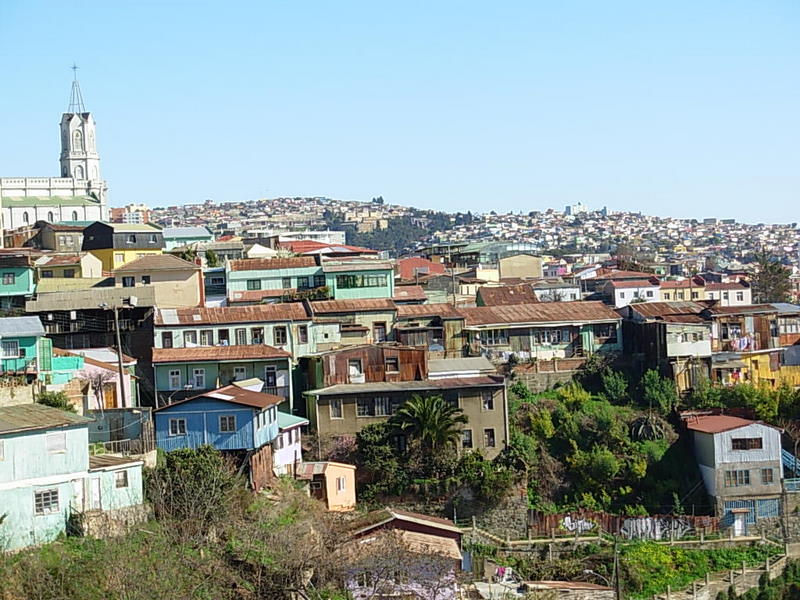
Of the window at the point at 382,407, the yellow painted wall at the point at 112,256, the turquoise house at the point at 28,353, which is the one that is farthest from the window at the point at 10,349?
the yellow painted wall at the point at 112,256

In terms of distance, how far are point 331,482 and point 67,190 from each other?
82.7 m

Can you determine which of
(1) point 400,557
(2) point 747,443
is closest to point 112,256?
(2) point 747,443

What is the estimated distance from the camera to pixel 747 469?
3203 centimetres

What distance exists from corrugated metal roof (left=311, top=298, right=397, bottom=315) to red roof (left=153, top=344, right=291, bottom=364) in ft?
10.8

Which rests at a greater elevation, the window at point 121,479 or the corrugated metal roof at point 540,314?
the corrugated metal roof at point 540,314

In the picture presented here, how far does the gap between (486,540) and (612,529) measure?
3134 mm

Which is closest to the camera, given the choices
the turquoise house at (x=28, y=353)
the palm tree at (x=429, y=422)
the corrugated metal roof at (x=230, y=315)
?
the turquoise house at (x=28, y=353)

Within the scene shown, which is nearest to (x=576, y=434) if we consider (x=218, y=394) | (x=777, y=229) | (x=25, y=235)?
(x=218, y=394)

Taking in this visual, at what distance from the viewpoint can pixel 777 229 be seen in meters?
197

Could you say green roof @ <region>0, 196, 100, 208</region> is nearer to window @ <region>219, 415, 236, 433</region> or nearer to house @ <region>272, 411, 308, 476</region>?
house @ <region>272, 411, 308, 476</region>

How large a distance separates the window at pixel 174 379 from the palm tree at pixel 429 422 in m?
5.75

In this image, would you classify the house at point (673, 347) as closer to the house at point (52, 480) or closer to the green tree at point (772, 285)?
the house at point (52, 480)

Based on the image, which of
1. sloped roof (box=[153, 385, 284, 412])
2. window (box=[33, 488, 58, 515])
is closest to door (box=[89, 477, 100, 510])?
window (box=[33, 488, 58, 515])

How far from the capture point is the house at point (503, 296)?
45.0 meters
